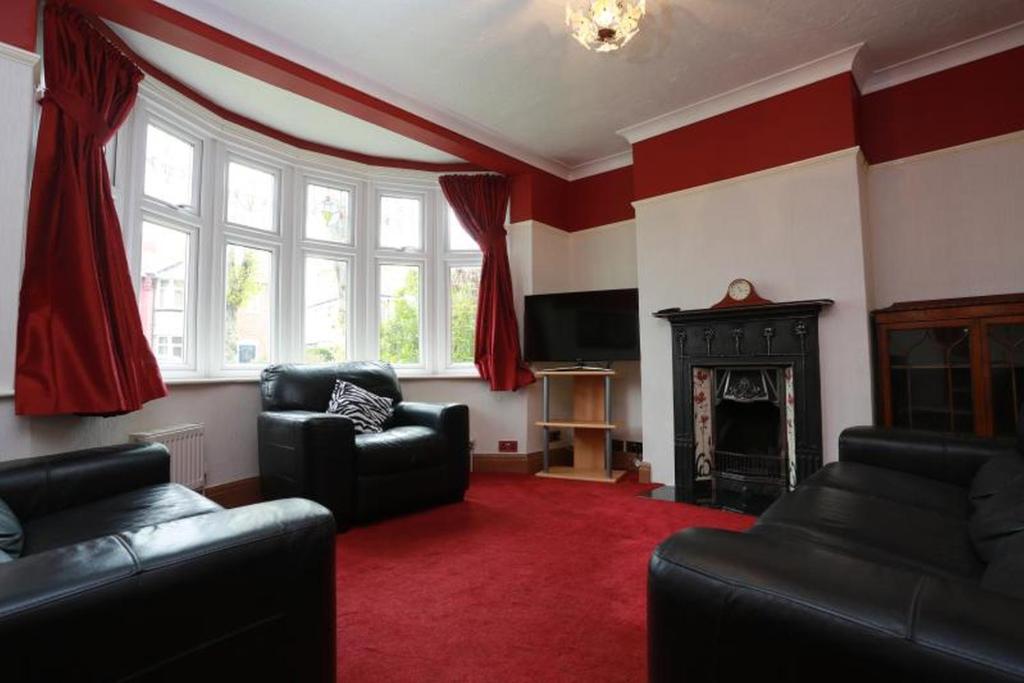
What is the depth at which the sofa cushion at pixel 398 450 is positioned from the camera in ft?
9.39

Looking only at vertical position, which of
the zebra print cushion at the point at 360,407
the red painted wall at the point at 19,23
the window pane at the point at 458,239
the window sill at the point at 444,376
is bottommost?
the zebra print cushion at the point at 360,407

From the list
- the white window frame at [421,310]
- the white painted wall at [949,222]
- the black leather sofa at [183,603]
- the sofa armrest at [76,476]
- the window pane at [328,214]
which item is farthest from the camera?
the white window frame at [421,310]

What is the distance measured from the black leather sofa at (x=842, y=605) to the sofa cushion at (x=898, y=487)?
0.29 meters

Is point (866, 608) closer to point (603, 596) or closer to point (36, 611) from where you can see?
point (36, 611)

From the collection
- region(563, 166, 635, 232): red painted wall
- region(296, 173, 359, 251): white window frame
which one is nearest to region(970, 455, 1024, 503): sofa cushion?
region(563, 166, 635, 232): red painted wall

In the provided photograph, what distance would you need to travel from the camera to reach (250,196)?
3.78 meters

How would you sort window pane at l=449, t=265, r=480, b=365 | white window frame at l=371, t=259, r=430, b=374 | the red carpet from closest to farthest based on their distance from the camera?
the red carpet
white window frame at l=371, t=259, r=430, b=374
window pane at l=449, t=265, r=480, b=365

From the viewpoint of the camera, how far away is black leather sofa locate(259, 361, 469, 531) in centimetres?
272

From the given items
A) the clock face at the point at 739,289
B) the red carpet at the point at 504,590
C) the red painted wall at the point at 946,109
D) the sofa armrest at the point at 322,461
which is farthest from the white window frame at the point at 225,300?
the red painted wall at the point at 946,109

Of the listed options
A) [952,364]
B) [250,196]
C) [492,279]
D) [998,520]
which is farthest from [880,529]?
[250,196]

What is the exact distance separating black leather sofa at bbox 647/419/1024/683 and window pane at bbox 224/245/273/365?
3.54m

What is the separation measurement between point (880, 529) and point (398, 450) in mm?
2339

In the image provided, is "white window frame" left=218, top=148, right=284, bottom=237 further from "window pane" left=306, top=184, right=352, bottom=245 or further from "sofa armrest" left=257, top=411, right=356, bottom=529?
"sofa armrest" left=257, top=411, right=356, bottom=529

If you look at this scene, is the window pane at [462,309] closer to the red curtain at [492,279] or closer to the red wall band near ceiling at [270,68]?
the red curtain at [492,279]
